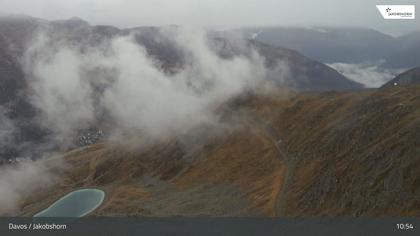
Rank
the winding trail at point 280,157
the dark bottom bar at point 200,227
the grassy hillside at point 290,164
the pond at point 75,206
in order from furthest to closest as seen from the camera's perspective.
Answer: the winding trail at point 280,157
the grassy hillside at point 290,164
the pond at point 75,206
the dark bottom bar at point 200,227

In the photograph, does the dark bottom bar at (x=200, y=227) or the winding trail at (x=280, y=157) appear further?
the winding trail at (x=280, y=157)

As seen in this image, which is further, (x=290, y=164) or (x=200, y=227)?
(x=290, y=164)

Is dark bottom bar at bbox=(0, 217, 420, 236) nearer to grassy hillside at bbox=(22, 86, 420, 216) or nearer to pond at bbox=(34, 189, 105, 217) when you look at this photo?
grassy hillside at bbox=(22, 86, 420, 216)

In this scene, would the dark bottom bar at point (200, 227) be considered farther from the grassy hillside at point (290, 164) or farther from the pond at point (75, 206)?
the pond at point (75, 206)

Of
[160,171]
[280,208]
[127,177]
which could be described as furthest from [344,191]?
[127,177]

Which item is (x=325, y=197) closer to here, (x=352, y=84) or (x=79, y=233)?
(x=79, y=233)

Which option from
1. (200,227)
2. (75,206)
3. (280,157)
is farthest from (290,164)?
(200,227)

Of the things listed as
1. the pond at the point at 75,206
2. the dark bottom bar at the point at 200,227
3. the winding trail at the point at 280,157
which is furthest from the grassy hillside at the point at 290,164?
the dark bottom bar at the point at 200,227

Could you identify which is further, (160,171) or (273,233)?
A: (160,171)

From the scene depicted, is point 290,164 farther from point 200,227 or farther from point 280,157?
point 200,227
